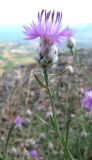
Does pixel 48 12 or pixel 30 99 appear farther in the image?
pixel 30 99

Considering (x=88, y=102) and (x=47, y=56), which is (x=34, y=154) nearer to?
(x=88, y=102)

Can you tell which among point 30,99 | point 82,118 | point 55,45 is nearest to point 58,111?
point 30,99

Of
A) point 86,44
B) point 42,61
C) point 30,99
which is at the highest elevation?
→ point 42,61

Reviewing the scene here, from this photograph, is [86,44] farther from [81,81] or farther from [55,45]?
[55,45]

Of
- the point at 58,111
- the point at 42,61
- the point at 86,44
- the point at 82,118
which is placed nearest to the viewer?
the point at 42,61

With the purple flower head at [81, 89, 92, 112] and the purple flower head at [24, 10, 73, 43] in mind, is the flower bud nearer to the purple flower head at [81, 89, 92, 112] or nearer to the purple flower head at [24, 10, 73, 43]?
the purple flower head at [24, 10, 73, 43]

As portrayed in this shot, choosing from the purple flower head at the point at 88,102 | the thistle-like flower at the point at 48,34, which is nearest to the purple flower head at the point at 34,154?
the purple flower head at the point at 88,102

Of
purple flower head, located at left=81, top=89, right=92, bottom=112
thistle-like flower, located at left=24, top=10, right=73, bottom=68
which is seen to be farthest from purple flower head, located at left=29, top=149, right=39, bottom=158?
thistle-like flower, located at left=24, top=10, right=73, bottom=68

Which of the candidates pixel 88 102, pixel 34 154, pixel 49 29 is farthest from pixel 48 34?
pixel 34 154

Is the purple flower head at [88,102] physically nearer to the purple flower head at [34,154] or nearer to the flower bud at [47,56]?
the purple flower head at [34,154]
